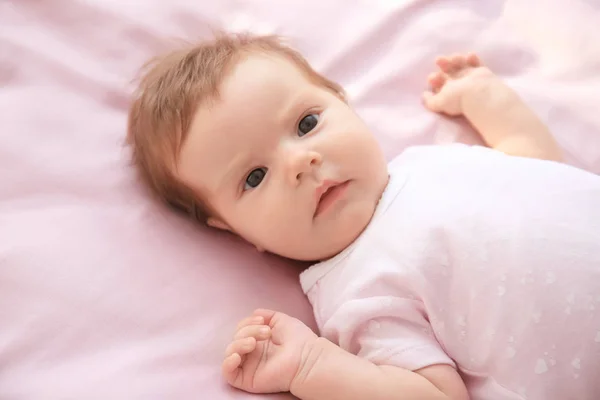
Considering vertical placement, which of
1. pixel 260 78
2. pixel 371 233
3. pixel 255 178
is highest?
pixel 260 78

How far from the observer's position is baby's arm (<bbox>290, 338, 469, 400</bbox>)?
78 centimetres

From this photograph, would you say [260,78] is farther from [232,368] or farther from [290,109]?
[232,368]

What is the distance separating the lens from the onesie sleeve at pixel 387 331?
0.82 meters

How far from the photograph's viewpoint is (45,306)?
2.70ft

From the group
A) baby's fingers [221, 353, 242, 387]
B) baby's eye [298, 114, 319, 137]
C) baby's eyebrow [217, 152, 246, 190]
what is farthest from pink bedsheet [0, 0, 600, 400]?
baby's eye [298, 114, 319, 137]

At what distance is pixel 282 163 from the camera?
2.93ft

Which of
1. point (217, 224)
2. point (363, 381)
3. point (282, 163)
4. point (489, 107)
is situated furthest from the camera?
point (489, 107)

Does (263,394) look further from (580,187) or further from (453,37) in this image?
(453,37)

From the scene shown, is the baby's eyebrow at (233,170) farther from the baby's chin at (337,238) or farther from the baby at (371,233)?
the baby's chin at (337,238)

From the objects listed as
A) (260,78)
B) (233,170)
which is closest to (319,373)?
(233,170)

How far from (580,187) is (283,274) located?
1.50 ft

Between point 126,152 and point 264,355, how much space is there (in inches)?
17.4

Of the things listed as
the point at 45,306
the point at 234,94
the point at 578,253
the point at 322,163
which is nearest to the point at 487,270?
the point at 578,253

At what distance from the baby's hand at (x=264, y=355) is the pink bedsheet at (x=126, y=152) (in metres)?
0.03
